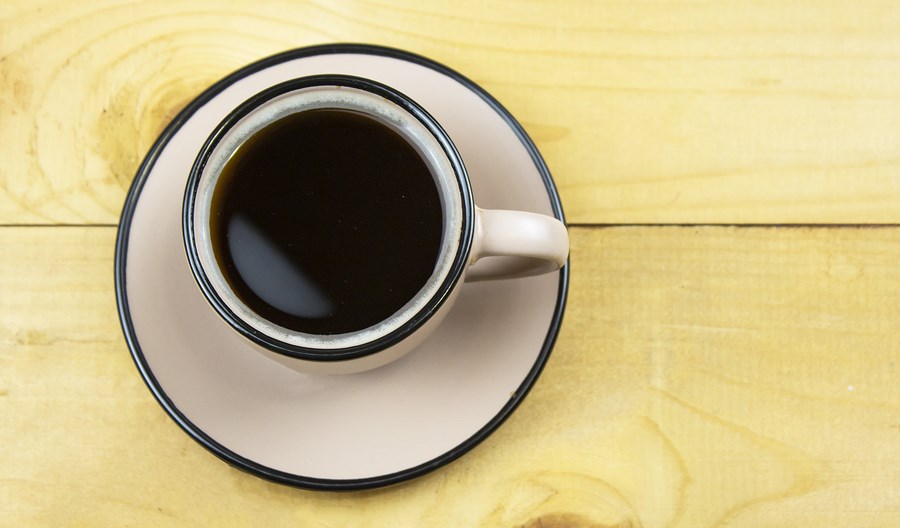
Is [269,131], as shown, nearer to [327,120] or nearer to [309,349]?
[327,120]

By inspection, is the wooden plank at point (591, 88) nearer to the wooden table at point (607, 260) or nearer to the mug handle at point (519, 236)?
the wooden table at point (607, 260)

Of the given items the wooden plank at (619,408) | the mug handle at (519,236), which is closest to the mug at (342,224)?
the mug handle at (519,236)

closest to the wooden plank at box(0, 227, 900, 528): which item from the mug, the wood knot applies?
the wood knot

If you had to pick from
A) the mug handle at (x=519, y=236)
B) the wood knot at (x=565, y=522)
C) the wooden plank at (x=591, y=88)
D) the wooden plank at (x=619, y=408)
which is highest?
the wooden plank at (x=591, y=88)

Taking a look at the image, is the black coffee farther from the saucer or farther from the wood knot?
the wood knot

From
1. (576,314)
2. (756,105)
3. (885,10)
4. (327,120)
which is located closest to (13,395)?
(327,120)

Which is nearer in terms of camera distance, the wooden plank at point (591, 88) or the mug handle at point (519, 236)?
the mug handle at point (519, 236)

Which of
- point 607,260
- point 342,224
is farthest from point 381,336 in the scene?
point 607,260

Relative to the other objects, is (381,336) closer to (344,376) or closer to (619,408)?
(344,376)
